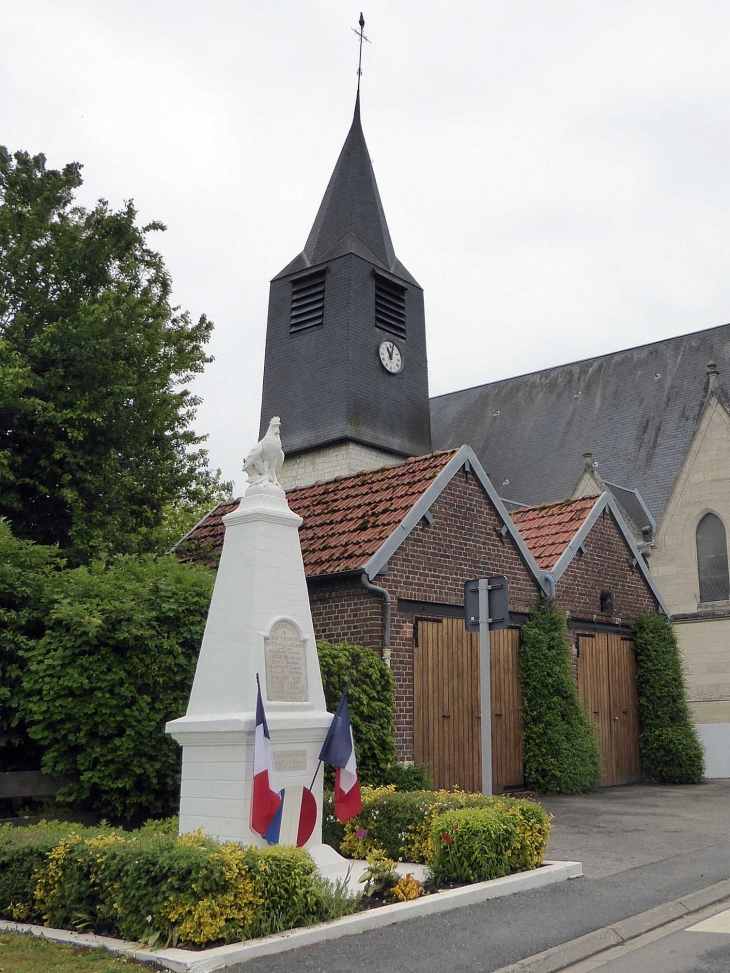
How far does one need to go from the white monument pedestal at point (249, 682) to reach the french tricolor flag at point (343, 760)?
5.8 inches

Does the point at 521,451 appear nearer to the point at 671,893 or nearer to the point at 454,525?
the point at 454,525

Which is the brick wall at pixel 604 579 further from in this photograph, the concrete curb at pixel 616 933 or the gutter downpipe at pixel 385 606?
the concrete curb at pixel 616 933

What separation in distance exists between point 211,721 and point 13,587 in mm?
3970

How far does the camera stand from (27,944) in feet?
21.5

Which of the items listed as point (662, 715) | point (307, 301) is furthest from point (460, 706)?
point (307, 301)

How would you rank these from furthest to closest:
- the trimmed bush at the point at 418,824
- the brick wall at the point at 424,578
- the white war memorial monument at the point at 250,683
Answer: the brick wall at the point at 424,578 < the trimmed bush at the point at 418,824 < the white war memorial monument at the point at 250,683

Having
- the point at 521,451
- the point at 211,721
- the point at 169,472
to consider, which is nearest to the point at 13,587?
the point at 211,721

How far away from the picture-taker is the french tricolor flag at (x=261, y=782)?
25.5 feet

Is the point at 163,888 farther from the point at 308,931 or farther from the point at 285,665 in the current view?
the point at 285,665

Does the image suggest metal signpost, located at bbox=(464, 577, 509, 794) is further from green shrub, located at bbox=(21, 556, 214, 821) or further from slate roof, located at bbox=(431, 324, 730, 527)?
slate roof, located at bbox=(431, 324, 730, 527)

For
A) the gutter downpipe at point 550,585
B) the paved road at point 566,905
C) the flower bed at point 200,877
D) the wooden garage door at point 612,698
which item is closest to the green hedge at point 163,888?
the flower bed at point 200,877

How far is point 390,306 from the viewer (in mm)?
31188

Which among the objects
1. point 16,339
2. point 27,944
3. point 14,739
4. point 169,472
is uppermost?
point 16,339

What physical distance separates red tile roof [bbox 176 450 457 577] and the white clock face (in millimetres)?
14317
